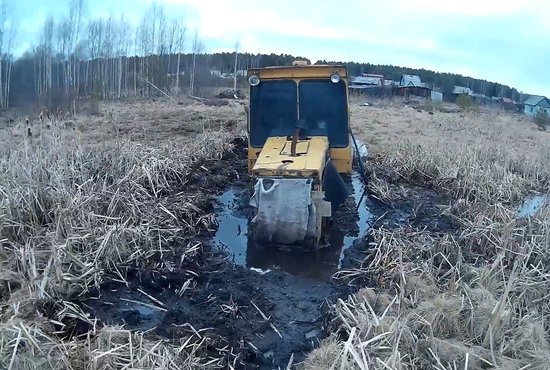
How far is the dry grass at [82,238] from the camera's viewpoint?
11.9 feet

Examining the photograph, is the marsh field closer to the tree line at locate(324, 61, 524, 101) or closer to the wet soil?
the wet soil

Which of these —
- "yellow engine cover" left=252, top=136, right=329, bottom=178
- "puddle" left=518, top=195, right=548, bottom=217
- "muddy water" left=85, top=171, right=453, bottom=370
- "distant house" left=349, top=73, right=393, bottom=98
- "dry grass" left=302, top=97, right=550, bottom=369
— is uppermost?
"distant house" left=349, top=73, right=393, bottom=98

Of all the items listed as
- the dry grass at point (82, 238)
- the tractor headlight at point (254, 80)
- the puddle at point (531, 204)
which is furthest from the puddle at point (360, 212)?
the puddle at point (531, 204)

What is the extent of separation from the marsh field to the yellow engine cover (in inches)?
37.0

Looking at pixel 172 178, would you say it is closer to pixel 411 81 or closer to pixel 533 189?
pixel 533 189

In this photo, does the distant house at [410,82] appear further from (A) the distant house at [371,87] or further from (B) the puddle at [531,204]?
(B) the puddle at [531,204]

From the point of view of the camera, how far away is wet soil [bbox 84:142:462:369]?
13.8ft

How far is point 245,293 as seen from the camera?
4.97 meters

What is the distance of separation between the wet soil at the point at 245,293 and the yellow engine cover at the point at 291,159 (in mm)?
927

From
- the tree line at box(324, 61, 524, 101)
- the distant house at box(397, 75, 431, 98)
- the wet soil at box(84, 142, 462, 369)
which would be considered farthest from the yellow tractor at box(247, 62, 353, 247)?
the tree line at box(324, 61, 524, 101)

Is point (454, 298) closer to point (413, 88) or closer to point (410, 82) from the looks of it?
point (413, 88)

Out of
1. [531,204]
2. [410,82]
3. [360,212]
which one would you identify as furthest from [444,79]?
[360,212]

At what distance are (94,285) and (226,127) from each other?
10093 millimetres

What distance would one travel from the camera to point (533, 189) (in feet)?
36.1
